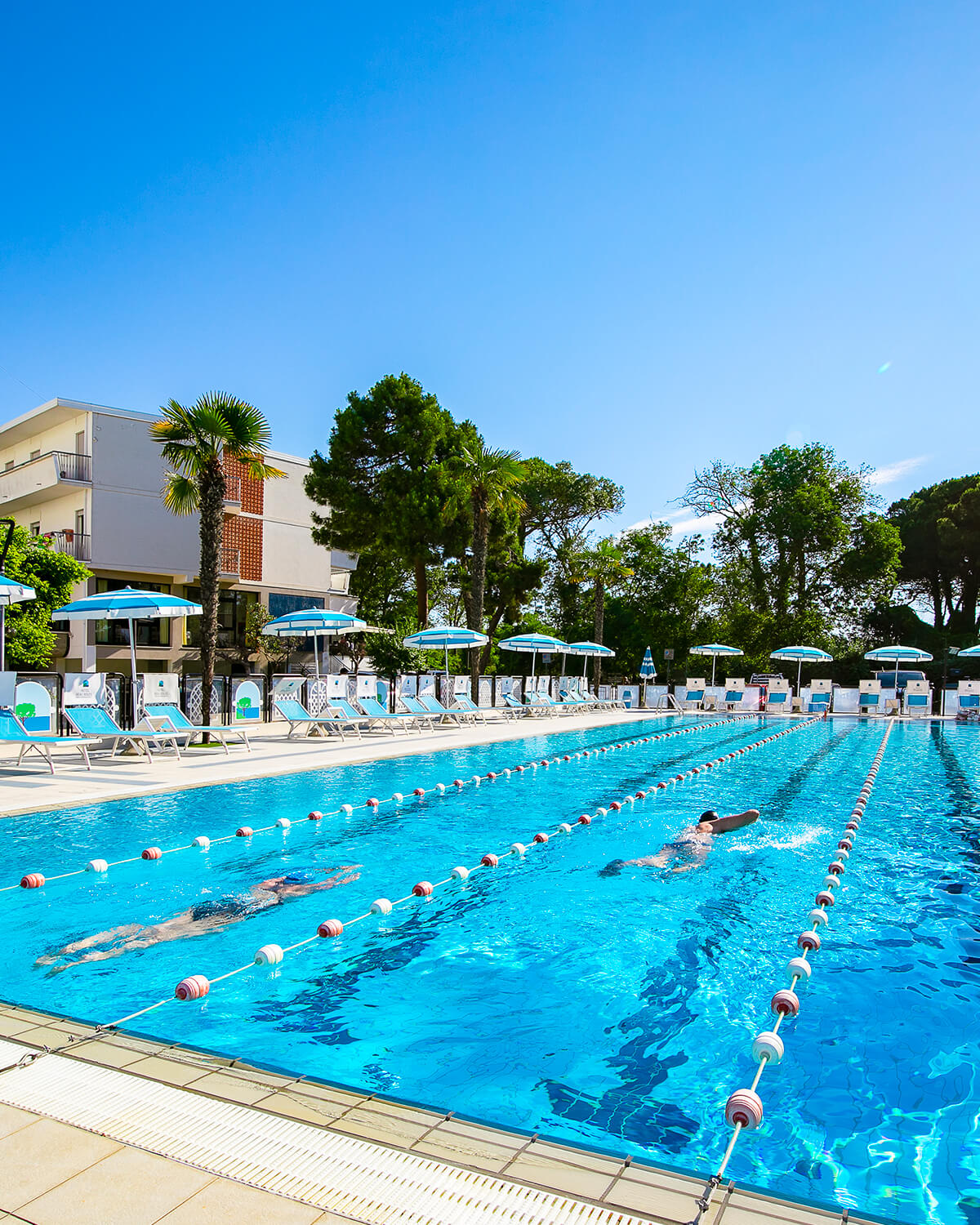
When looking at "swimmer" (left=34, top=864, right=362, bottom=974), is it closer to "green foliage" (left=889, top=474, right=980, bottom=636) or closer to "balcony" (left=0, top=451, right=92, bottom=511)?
"balcony" (left=0, top=451, right=92, bottom=511)

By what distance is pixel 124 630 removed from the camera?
29016mm

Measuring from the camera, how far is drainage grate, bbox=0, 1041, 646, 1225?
1993 mm

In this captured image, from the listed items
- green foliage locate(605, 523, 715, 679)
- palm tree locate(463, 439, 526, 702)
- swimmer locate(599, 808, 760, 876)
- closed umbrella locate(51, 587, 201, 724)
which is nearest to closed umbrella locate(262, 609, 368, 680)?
closed umbrella locate(51, 587, 201, 724)

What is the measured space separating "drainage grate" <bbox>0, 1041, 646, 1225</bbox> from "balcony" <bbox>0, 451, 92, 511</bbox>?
2910cm

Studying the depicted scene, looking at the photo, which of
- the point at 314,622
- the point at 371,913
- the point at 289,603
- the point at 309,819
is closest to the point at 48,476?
the point at 289,603

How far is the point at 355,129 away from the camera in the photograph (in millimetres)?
13766

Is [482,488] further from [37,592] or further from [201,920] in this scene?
[201,920]

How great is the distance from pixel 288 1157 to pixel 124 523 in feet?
99.1

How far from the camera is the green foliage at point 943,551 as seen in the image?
122 ft

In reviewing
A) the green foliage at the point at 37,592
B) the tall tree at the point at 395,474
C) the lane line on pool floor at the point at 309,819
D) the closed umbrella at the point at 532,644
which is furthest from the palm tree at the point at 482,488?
the green foliage at the point at 37,592

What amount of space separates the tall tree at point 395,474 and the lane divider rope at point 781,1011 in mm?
20464

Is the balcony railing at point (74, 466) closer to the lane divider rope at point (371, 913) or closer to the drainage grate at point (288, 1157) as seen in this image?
the lane divider rope at point (371, 913)

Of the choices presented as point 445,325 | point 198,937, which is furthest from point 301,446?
point 198,937

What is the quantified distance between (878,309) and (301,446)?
80.5 ft
